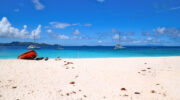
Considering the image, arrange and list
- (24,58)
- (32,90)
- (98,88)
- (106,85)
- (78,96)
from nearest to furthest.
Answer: (78,96) < (32,90) < (98,88) < (106,85) < (24,58)

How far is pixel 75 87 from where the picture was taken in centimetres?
546

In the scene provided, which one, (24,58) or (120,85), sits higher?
(24,58)

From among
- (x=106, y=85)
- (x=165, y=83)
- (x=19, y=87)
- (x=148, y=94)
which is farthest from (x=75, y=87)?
(x=165, y=83)

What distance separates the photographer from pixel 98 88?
535 cm

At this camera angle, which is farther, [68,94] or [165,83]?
[165,83]

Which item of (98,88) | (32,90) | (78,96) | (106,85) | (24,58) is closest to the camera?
(78,96)

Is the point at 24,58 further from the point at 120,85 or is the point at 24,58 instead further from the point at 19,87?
the point at 120,85

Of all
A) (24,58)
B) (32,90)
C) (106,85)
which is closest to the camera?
(32,90)

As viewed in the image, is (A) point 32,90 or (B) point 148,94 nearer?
(B) point 148,94

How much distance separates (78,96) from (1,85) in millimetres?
3753

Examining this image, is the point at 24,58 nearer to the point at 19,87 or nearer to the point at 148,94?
the point at 19,87

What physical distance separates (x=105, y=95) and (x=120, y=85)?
136 cm

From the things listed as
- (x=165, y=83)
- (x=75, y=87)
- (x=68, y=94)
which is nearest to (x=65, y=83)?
(x=75, y=87)

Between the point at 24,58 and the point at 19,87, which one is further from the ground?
the point at 24,58
